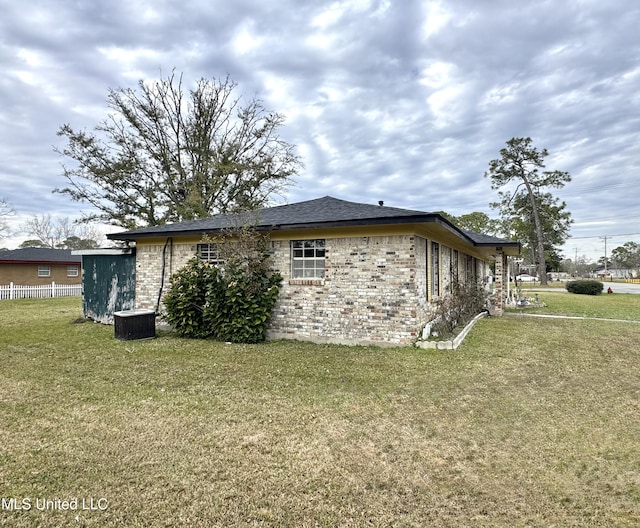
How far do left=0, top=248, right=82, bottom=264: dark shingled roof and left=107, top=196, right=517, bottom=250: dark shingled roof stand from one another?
17.2 meters

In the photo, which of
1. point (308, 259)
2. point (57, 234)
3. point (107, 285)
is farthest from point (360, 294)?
point (57, 234)

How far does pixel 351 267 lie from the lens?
7641mm

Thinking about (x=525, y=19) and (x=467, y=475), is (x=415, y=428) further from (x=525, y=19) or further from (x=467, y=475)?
(x=525, y=19)

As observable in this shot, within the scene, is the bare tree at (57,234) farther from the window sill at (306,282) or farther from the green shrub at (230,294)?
the window sill at (306,282)

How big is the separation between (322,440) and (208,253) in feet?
23.1

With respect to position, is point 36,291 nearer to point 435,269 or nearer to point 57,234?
point 435,269

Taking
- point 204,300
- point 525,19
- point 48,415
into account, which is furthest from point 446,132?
point 48,415

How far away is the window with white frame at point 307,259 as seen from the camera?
8062mm

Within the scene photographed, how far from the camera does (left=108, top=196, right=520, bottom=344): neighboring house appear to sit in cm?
720

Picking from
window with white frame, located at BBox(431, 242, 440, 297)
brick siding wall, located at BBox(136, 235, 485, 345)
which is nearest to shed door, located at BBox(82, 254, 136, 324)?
brick siding wall, located at BBox(136, 235, 485, 345)

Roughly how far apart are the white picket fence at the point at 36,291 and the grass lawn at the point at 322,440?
17.0 metres

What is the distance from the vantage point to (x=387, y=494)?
2576mm

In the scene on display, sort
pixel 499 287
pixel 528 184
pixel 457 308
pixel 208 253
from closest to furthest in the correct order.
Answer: pixel 208 253
pixel 457 308
pixel 499 287
pixel 528 184

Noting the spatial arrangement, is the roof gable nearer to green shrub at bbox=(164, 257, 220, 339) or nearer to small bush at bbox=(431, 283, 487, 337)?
green shrub at bbox=(164, 257, 220, 339)
